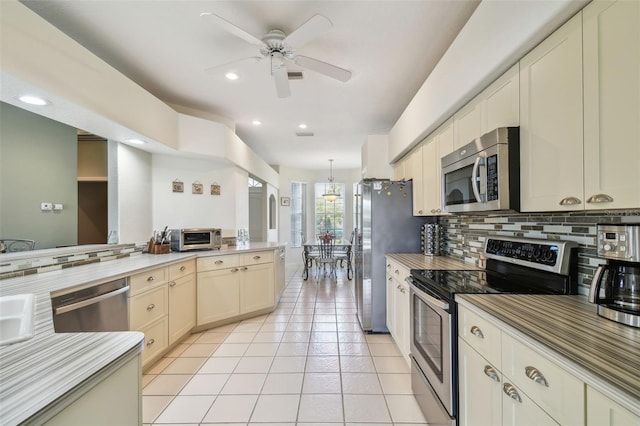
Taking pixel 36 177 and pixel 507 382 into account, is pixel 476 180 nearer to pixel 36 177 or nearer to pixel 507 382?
pixel 507 382

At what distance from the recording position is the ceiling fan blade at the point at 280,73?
2182mm

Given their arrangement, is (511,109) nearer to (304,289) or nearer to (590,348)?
(590,348)

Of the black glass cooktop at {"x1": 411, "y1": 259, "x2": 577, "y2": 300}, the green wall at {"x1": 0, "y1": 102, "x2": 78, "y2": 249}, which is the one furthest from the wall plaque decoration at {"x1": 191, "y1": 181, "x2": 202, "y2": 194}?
the black glass cooktop at {"x1": 411, "y1": 259, "x2": 577, "y2": 300}

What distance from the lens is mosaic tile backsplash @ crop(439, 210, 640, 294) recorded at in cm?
129

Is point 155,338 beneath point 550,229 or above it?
beneath

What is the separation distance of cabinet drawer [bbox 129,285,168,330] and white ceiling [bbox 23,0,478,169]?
206 cm

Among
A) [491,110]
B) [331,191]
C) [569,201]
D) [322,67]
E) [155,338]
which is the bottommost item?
[155,338]

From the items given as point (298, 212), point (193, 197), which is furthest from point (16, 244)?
point (298, 212)

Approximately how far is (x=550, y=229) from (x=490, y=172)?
0.49 m

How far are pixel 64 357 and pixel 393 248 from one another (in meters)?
2.76

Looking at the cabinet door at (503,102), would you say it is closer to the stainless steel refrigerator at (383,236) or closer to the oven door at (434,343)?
the oven door at (434,343)

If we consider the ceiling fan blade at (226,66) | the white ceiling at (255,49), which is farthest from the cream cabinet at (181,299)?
Answer: the white ceiling at (255,49)

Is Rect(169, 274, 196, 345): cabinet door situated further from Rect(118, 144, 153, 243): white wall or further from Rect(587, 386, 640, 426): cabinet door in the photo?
Rect(587, 386, 640, 426): cabinet door

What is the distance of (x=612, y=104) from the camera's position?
958mm
